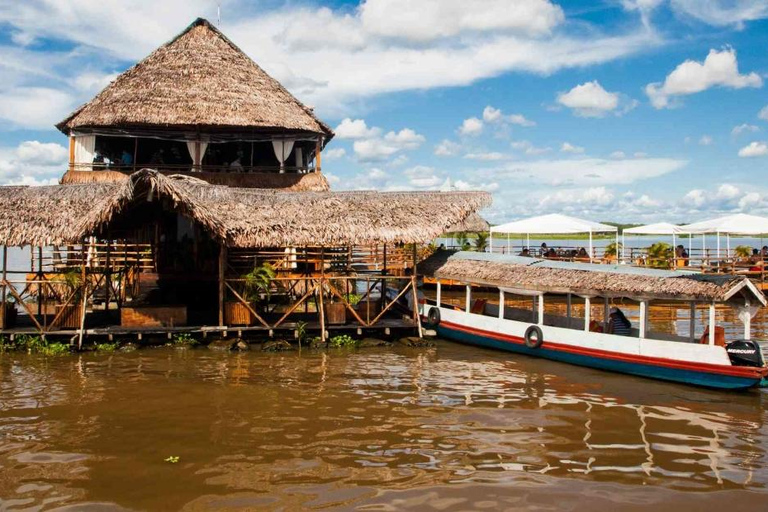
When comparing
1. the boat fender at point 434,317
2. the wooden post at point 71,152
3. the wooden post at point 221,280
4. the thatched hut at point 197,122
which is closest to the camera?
the wooden post at point 221,280

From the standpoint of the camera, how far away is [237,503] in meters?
7.02

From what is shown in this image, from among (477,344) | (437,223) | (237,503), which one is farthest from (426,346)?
(237,503)

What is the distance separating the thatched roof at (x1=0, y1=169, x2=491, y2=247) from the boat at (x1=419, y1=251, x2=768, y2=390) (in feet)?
6.22

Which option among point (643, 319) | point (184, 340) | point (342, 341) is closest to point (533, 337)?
point (643, 319)

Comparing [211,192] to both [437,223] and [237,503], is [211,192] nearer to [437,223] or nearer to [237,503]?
[437,223]

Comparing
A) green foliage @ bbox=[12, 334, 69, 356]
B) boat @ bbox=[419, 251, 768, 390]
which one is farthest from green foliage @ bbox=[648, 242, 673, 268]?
green foliage @ bbox=[12, 334, 69, 356]

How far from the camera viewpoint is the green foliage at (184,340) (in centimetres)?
1534

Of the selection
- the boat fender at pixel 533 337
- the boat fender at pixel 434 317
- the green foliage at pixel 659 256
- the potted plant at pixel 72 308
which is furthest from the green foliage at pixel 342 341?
the green foliage at pixel 659 256

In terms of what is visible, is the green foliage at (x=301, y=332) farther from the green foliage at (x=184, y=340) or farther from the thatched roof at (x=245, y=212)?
Answer: the green foliage at (x=184, y=340)

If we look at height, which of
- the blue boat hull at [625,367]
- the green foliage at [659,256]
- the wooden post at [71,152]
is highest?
the wooden post at [71,152]

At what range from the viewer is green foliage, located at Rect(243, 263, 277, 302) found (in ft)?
51.1

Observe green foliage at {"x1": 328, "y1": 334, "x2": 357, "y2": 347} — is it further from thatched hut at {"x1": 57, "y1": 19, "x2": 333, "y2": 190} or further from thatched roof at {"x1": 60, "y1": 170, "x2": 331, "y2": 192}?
thatched hut at {"x1": 57, "y1": 19, "x2": 333, "y2": 190}

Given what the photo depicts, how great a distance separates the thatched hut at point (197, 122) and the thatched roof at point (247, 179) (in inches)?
1.6

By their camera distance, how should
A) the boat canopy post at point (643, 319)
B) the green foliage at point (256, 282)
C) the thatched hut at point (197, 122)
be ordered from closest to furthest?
the boat canopy post at point (643, 319) < the green foliage at point (256, 282) < the thatched hut at point (197, 122)
